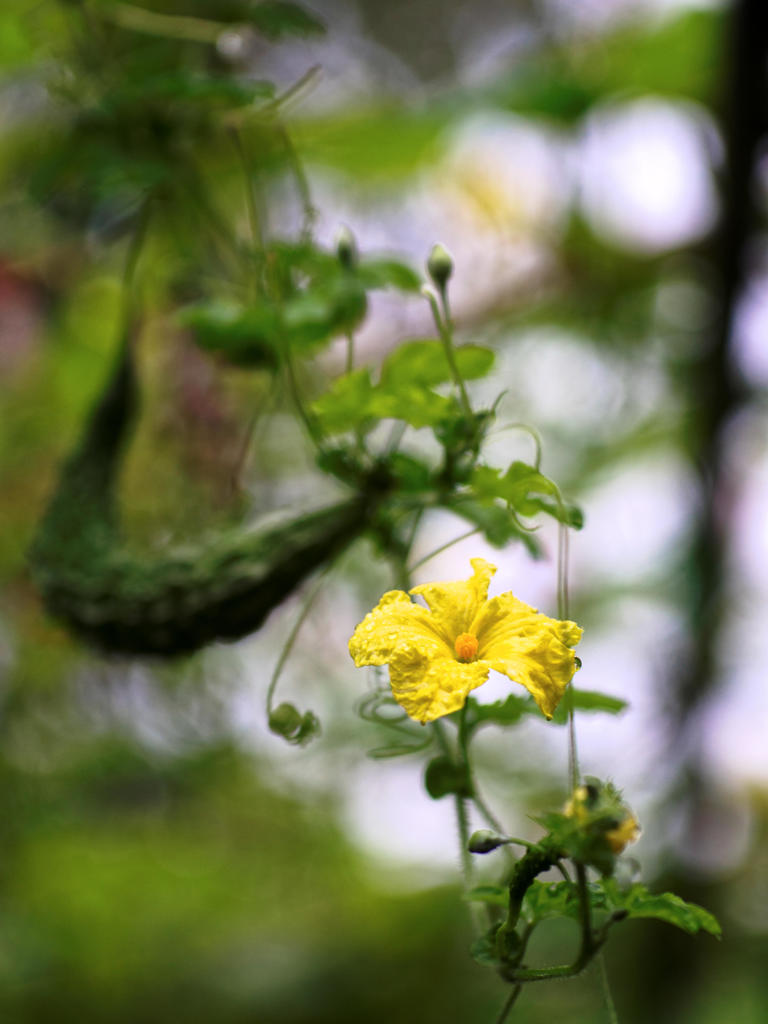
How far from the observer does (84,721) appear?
2.00 meters

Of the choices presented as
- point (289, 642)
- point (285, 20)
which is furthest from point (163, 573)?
point (285, 20)

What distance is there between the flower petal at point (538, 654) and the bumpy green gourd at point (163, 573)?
0.77 feet

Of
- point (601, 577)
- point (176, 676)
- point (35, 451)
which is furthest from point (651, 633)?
point (35, 451)

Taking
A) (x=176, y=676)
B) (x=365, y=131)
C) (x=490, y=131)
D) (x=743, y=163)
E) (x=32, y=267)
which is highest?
(x=490, y=131)

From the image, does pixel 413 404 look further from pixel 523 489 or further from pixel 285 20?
pixel 285 20

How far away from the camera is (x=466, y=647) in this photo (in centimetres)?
50

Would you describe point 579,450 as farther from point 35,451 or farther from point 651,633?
point 35,451

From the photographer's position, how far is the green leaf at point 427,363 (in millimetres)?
682

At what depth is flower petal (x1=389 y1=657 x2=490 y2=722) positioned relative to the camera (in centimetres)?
45

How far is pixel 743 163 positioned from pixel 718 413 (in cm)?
41

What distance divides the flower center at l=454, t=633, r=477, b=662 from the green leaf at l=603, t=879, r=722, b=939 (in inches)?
5.4

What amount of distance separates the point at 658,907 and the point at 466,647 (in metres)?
0.17

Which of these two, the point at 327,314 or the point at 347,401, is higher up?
the point at 327,314

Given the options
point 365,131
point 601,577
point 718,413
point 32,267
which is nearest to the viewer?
point 718,413
